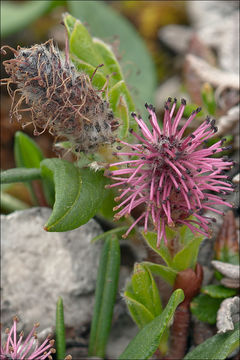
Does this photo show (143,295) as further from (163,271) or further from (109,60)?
(109,60)

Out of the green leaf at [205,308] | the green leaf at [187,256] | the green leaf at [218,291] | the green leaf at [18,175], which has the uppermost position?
the green leaf at [18,175]

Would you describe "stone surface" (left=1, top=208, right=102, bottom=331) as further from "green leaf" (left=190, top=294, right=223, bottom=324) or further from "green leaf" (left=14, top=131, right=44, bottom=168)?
"green leaf" (left=190, top=294, right=223, bottom=324)

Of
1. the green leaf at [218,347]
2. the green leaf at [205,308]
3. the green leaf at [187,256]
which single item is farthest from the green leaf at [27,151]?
the green leaf at [218,347]

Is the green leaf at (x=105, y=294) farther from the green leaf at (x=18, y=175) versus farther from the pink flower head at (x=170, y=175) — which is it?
the green leaf at (x=18, y=175)

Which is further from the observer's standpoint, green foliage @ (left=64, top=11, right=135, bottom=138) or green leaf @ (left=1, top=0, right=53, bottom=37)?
green leaf @ (left=1, top=0, right=53, bottom=37)

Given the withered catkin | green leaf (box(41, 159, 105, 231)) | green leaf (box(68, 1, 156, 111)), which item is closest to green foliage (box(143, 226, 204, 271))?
green leaf (box(41, 159, 105, 231))
